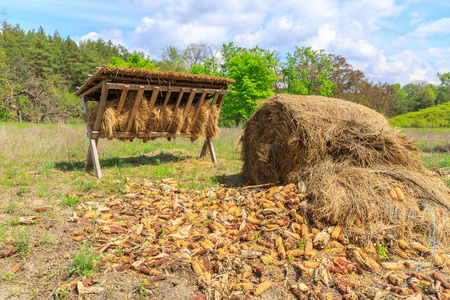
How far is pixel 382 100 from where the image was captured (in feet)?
101

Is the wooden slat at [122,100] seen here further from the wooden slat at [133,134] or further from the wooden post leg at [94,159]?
the wooden post leg at [94,159]

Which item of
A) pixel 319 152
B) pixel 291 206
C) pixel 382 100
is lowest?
pixel 291 206

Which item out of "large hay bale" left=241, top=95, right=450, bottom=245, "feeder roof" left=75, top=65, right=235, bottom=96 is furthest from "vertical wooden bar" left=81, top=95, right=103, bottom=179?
"large hay bale" left=241, top=95, right=450, bottom=245

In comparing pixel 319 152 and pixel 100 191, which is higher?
pixel 319 152

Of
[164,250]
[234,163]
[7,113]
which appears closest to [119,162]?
[234,163]

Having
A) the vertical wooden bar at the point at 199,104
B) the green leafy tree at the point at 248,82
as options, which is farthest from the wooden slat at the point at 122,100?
the green leafy tree at the point at 248,82

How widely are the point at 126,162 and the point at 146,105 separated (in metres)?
2.16

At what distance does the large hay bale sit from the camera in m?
3.98

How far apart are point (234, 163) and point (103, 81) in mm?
4486

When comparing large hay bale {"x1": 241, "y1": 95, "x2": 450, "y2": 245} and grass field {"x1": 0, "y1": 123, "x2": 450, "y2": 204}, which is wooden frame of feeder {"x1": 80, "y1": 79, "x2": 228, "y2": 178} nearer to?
grass field {"x1": 0, "y1": 123, "x2": 450, "y2": 204}

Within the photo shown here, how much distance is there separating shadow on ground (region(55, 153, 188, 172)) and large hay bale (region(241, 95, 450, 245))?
383cm

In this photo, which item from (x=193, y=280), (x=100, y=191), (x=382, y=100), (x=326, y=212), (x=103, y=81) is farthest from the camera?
(x=382, y=100)

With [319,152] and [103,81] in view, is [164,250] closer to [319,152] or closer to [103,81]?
[319,152]

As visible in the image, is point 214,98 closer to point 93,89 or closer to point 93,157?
point 93,89
